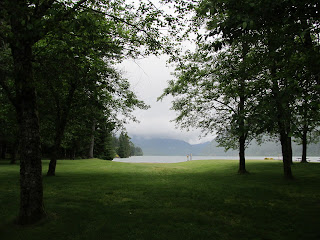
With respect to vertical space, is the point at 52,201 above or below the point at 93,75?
below

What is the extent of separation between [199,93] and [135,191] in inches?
501

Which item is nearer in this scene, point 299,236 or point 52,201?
point 299,236

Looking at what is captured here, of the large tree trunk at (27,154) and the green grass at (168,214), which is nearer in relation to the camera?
the green grass at (168,214)

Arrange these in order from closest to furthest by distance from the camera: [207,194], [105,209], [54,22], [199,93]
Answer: [54,22], [105,209], [207,194], [199,93]

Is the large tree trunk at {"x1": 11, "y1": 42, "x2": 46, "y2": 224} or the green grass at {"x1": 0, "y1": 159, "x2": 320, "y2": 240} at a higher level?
the large tree trunk at {"x1": 11, "y1": 42, "x2": 46, "y2": 224}

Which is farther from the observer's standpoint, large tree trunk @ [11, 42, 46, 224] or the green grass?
large tree trunk @ [11, 42, 46, 224]

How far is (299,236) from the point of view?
6.57 metres

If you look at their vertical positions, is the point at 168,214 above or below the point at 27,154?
below

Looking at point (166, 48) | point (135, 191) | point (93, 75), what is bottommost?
point (135, 191)

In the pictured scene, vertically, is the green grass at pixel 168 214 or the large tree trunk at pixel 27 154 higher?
the large tree trunk at pixel 27 154

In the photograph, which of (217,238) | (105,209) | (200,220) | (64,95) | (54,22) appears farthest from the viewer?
(64,95)

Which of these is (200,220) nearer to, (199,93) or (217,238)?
(217,238)

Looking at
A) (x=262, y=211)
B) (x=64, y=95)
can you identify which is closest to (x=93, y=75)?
(x=262, y=211)

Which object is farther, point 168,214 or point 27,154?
point 168,214
